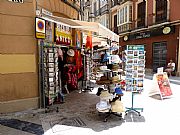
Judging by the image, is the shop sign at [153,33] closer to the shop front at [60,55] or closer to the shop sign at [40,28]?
the shop front at [60,55]

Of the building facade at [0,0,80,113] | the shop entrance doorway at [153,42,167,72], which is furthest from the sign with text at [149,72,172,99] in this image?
the shop entrance doorway at [153,42,167,72]

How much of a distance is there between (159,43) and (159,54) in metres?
0.95

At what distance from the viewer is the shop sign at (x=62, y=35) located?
820 cm

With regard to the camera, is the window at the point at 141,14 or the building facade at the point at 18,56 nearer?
the building facade at the point at 18,56

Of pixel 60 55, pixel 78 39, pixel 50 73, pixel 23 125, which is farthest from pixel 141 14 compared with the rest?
pixel 23 125

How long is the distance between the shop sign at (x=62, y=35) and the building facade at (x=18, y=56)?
1820 millimetres

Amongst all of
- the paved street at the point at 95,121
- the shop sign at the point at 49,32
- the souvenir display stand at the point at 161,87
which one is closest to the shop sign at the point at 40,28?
the shop sign at the point at 49,32

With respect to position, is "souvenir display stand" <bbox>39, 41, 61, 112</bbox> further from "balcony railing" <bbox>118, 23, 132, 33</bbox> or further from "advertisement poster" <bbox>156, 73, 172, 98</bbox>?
"balcony railing" <bbox>118, 23, 132, 33</bbox>

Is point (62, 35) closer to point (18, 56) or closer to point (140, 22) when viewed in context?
point (18, 56)

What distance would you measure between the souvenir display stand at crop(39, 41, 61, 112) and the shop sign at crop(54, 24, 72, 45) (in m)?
1.45

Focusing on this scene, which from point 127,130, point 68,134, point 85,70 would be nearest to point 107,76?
point 127,130

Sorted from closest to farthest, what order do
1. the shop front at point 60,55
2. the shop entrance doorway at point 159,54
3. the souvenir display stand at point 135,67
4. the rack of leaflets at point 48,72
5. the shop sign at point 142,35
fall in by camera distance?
the souvenir display stand at point 135,67 < the shop front at point 60,55 < the rack of leaflets at point 48,72 < the shop entrance doorway at point 159,54 < the shop sign at point 142,35

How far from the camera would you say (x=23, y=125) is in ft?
16.6

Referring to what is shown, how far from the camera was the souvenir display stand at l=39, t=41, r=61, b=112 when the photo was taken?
21.0 ft
